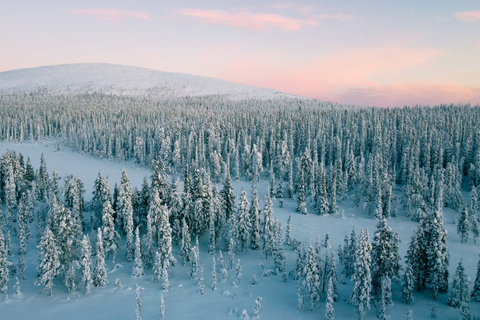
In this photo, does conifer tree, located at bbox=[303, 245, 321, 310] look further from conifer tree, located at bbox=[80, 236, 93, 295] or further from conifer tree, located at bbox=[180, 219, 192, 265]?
conifer tree, located at bbox=[80, 236, 93, 295]

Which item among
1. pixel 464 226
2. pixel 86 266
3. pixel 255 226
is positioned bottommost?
pixel 86 266

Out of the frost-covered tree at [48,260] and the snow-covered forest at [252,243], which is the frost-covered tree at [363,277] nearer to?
the snow-covered forest at [252,243]

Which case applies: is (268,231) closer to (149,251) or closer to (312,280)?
(312,280)

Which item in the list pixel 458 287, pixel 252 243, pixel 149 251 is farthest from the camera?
pixel 252 243

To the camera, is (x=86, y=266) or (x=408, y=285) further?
(x=86, y=266)

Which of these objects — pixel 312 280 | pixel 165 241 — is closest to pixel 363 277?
pixel 312 280

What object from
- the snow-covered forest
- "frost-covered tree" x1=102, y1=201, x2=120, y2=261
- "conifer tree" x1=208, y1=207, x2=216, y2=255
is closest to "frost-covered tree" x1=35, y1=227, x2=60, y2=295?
the snow-covered forest

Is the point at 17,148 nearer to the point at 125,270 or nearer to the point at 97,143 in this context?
the point at 97,143

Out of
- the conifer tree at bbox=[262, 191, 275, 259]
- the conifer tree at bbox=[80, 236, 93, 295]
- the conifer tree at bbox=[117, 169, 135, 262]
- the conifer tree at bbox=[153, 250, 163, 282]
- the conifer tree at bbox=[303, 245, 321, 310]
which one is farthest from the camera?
the conifer tree at bbox=[262, 191, 275, 259]

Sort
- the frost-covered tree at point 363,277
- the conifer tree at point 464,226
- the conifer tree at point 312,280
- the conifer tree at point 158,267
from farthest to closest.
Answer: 1. the conifer tree at point 464,226
2. the conifer tree at point 158,267
3. the conifer tree at point 312,280
4. the frost-covered tree at point 363,277

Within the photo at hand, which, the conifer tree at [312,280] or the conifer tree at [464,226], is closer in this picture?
the conifer tree at [312,280]

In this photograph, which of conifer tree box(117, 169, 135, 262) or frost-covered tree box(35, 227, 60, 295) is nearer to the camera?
frost-covered tree box(35, 227, 60, 295)

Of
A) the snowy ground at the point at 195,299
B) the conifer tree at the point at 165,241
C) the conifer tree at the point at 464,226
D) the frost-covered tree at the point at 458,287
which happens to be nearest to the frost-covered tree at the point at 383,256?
the snowy ground at the point at 195,299
